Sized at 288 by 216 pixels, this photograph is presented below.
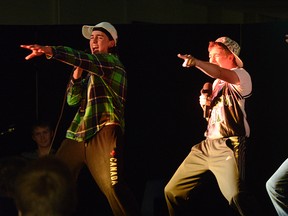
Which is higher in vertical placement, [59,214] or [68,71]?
[68,71]

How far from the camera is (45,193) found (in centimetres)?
264

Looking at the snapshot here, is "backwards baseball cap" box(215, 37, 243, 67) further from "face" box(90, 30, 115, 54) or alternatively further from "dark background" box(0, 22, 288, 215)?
"face" box(90, 30, 115, 54)

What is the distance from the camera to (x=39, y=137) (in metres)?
5.12

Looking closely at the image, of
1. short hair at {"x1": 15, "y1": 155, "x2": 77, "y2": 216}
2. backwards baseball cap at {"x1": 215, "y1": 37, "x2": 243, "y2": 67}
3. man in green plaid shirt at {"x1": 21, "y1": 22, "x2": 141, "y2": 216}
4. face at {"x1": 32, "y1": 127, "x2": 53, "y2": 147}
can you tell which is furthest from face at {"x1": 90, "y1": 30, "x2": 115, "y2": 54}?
short hair at {"x1": 15, "y1": 155, "x2": 77, "y2": 216}

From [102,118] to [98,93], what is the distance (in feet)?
0.58

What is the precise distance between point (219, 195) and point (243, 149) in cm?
38

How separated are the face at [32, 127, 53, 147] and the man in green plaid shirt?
19cm

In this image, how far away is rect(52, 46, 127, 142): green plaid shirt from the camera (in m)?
4.88

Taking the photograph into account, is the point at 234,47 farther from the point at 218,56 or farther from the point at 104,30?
the point at 104,30

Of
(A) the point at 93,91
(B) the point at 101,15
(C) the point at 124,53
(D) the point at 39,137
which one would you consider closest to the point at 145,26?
(C) the point at 124,53

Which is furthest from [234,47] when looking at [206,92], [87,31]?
[87,31]

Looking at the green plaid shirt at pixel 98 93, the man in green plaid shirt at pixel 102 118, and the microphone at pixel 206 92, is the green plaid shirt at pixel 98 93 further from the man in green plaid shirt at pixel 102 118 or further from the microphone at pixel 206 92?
the microphone at pixel 206 92

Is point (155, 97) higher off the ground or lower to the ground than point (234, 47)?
lower

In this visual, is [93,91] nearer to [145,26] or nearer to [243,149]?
[145,26]
